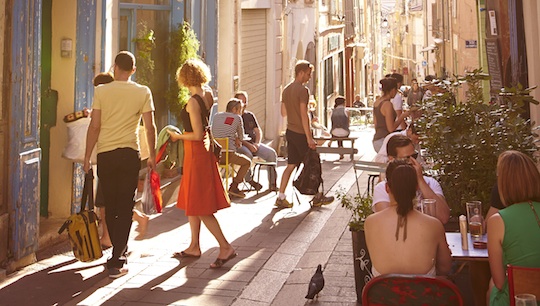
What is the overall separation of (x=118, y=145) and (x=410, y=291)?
3.68m

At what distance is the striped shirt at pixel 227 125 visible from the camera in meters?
11.8

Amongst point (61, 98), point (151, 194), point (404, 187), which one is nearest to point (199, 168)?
point (151, 194)

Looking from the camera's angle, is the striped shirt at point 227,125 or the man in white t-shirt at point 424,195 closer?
the man in white t-shirt at point 424,195

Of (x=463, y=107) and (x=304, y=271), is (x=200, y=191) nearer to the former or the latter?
(x=304, y=271)

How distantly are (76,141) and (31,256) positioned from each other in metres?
1.42

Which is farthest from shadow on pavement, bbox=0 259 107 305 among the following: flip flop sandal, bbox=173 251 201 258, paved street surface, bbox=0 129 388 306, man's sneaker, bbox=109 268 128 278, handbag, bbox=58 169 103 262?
flip flop sandal, bbox=173 251 201 258

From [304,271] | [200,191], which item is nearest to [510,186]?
[304,271]

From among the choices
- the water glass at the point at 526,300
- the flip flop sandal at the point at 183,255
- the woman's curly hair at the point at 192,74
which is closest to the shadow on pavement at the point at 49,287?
the flip flop sandal at the point at 183,255

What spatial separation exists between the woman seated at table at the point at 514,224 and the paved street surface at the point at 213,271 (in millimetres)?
1933

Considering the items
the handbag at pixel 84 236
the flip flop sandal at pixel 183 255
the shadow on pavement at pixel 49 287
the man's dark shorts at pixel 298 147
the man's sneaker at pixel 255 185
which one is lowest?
the shadow on pavement at pixel 49 287

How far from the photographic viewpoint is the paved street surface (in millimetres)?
6781

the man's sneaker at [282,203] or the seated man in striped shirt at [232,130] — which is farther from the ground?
the seated man in striped shirt at [232,130]

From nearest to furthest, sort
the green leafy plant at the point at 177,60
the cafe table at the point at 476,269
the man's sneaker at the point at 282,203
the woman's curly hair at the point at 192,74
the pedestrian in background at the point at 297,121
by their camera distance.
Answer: the cafe table at the point at 476,269
the woman's curly hair at the point at 192,74
the pedestrian in background at the point at 297,121
the man's sneaker at the point at 282,203
the green leafy plant at the point at 177,60

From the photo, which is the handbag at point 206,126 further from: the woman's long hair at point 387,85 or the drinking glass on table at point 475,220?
the drinking glass on table at point 475,220
